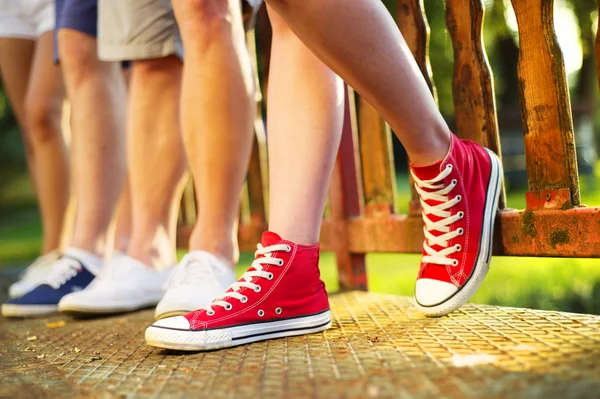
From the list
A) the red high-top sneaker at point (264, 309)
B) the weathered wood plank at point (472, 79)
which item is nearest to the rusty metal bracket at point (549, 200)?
the weathered wood plank at point (472, 79)

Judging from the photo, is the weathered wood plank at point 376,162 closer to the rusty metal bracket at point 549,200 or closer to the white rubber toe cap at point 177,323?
the rusty metal bracket at point 549,200

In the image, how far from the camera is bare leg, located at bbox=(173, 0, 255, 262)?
62.3 inches

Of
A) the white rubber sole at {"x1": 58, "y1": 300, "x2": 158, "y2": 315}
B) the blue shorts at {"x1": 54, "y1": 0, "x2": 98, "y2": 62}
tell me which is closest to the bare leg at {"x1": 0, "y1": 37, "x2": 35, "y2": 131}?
the blue shorts at {"x1": 54, "y1": 0, "x2": 98, "y2": 62}

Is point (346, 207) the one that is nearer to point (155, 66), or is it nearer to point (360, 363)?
point (155, 66)

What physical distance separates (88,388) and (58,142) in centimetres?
180

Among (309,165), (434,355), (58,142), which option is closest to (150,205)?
(309,165)

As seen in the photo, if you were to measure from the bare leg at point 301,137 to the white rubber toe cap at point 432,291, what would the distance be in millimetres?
250

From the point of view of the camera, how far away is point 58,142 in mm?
2605

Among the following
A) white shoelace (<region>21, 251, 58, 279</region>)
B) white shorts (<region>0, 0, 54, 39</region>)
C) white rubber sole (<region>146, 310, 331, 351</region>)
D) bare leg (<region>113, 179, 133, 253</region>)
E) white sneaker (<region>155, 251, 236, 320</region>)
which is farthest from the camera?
white shorts (<region>0, 0, 54, 39</region>)

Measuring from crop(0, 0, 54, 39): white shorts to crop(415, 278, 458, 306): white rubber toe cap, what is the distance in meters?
1.92

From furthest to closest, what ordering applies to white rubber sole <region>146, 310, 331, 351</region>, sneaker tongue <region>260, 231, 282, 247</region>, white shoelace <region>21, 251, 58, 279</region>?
white shoelace <region>21, 251, 58, 279</region> → sneaker tongue <region>260, 231, 282, 247</region> → white rubber sole <region>146, 310, 331, 351</region>

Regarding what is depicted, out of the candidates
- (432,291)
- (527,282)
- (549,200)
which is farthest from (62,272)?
(527,282)

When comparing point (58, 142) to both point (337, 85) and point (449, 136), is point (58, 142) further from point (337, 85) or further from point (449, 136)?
point (449, 136)

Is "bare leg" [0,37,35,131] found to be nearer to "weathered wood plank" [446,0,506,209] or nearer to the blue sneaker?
the blue sneaker
